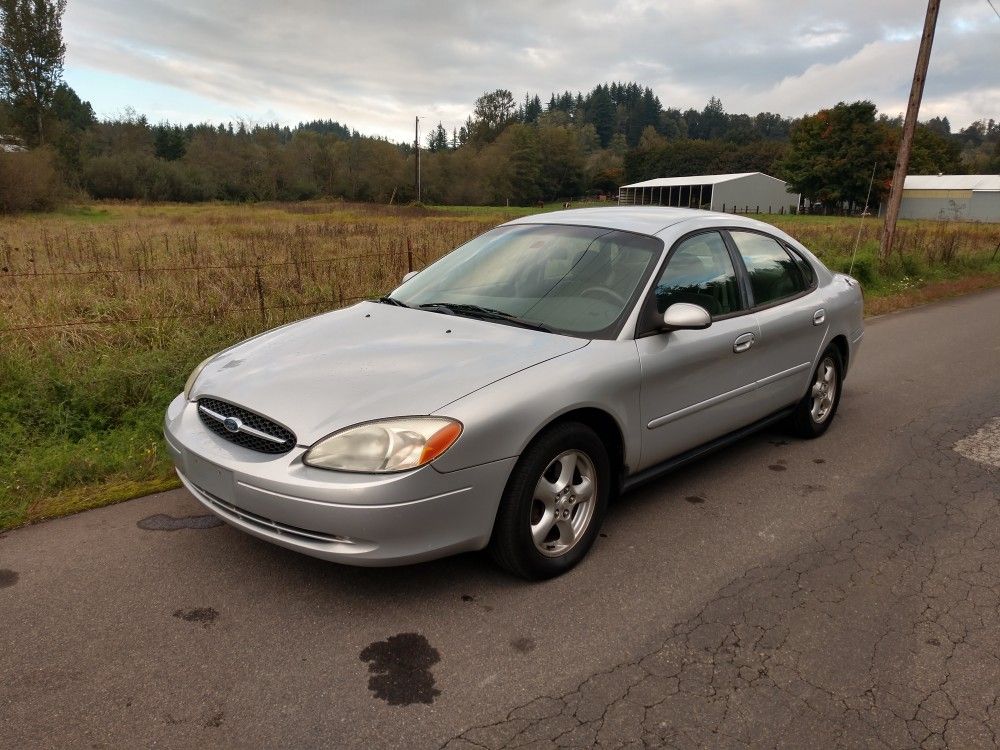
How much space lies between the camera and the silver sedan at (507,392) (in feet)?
8.84

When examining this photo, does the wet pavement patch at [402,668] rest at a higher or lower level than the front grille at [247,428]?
lower

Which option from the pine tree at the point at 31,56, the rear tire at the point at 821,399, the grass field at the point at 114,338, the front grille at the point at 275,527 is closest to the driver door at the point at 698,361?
the rear tire at the point at 821,399

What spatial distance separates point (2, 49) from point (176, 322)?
59674 millimetres

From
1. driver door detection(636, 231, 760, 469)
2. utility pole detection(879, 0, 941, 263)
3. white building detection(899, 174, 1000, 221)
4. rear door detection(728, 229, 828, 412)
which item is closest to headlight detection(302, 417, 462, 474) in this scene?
driver door detection(636, 231, 760, 469)

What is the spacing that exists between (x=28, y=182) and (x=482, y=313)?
39.5 m

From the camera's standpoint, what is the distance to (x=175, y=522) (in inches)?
145

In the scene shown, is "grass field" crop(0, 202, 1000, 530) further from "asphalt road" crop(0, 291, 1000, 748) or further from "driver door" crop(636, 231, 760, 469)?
"driver door" crop(636, 231, 760, 469)

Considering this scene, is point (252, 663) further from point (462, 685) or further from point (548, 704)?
point (548, 704)

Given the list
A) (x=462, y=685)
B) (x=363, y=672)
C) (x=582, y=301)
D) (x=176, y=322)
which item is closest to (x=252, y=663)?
(x=363, y=672)

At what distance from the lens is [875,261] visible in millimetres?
14977

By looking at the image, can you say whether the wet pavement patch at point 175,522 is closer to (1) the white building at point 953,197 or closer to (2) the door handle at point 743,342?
(2) the door handle at point 743,342

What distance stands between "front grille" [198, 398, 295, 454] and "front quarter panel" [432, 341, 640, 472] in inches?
25.6

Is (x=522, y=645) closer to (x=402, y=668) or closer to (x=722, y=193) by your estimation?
(x=402, y=668)

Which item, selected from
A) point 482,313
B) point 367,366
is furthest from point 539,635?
point 482,313
